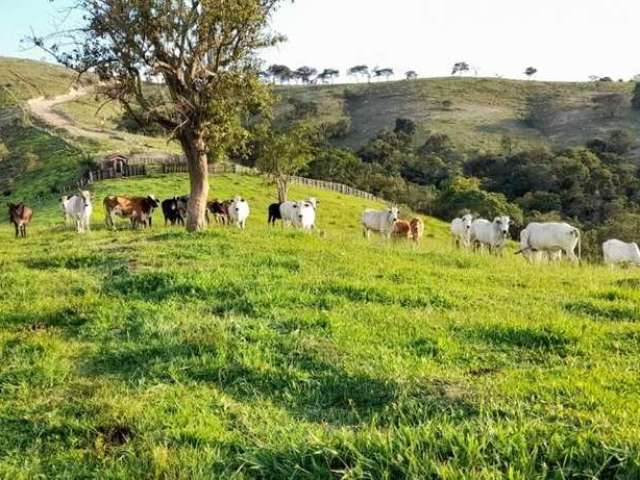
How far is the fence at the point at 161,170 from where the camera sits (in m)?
60.8

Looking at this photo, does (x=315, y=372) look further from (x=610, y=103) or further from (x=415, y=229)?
(x=610, y=103)

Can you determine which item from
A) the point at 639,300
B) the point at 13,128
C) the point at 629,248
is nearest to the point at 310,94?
the point at 13,128

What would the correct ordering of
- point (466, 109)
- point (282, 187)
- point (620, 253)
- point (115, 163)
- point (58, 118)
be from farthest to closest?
point (466, 109), point (58, 118), point (115, 163), point (282, 187), point (620, 253)

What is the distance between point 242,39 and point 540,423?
19997mm

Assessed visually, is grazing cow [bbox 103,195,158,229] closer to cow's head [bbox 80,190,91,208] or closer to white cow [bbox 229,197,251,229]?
cow's head [bbox 80,190,91,208]

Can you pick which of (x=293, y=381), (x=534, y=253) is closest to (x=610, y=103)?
(x=534, y=253)

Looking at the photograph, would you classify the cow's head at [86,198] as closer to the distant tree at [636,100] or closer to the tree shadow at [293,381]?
the tree shadow at [293,381]

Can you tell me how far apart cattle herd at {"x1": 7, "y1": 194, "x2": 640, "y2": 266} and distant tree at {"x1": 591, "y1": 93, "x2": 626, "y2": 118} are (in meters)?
108

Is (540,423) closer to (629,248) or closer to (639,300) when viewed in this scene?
(639,300)

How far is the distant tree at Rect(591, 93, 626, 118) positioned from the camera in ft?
427

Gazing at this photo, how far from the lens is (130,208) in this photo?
101ft

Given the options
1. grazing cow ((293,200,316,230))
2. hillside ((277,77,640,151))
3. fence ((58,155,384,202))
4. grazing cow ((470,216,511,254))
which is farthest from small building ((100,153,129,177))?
hillside ((277,77,640,151))

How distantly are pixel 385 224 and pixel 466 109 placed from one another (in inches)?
4749

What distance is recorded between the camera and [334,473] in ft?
15.8
